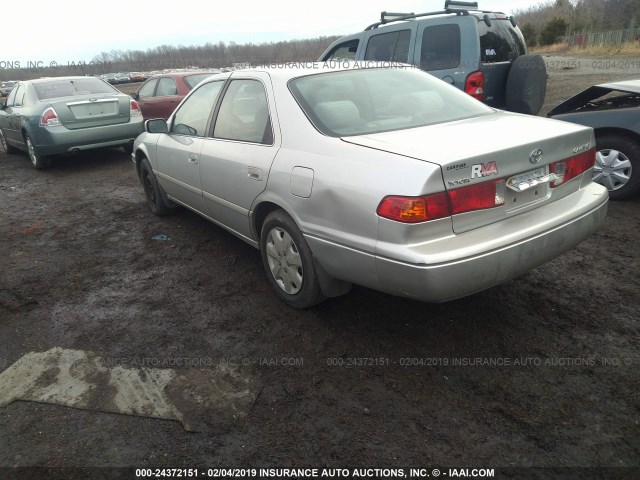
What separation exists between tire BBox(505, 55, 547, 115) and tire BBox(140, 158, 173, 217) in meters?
4.62

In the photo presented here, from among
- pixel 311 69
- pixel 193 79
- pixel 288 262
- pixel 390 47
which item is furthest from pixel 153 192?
pixel 193 79

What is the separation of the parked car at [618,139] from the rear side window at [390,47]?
2.79 m

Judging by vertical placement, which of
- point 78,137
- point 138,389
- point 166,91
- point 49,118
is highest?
point 166,91

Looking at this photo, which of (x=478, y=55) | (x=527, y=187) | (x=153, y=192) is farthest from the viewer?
(x=478, y=55)

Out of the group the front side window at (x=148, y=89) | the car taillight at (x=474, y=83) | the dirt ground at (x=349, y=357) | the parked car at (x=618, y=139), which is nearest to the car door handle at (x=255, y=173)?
the dirt ground at (x=349, y=357)

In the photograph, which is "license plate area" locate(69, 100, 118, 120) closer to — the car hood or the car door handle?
the car door handle

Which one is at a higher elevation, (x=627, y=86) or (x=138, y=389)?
(x=627, y=86)

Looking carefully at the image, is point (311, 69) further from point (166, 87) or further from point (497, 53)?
point (166, 87)

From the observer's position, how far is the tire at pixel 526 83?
603cm

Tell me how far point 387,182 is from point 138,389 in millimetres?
1759

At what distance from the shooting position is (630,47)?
24.2 m

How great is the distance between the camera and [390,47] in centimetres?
712

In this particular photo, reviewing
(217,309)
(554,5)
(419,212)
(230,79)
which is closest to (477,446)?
(419,212)

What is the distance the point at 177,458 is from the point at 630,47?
2973 centimetres
